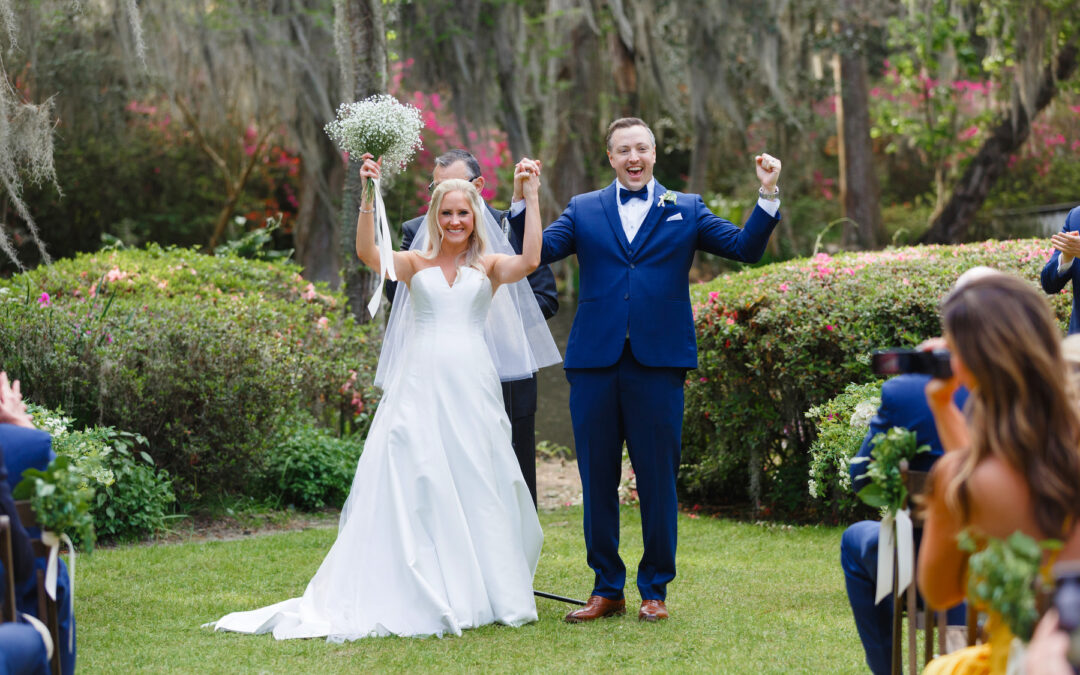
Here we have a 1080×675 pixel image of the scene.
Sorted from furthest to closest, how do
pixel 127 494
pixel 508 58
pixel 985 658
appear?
pixel 508 58 → pixel 127 494 → pixel 985 658

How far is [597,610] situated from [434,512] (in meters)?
0.82

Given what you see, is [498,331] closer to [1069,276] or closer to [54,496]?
[54,496]

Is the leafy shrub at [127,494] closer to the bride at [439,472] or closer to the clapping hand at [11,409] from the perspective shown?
the bride at [439,472]

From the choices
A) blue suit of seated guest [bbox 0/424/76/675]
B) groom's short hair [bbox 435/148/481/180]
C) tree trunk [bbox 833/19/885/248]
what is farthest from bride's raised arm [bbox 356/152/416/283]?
tree trunk [bbox 833/19/885/248]

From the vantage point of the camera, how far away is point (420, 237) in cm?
528

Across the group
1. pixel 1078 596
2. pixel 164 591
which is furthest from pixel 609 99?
pixel 1078 596

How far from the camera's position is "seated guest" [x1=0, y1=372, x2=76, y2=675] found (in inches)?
118

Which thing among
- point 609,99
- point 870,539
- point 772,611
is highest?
point 609,99

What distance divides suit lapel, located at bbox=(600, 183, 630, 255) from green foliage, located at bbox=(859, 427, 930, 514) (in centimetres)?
204

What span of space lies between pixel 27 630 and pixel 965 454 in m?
2.28

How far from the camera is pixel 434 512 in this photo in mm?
4699

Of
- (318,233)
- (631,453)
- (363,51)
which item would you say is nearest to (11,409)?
(631,453)

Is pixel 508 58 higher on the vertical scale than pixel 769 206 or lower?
higher

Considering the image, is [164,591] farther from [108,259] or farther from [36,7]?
[36,7]
